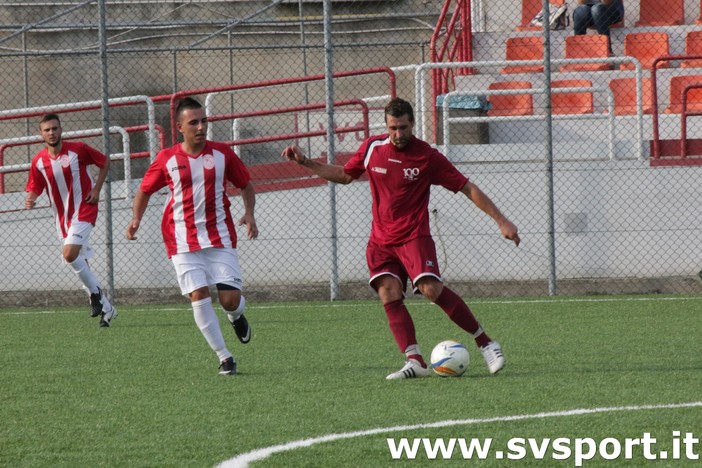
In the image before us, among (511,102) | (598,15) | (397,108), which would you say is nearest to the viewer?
(397,108)

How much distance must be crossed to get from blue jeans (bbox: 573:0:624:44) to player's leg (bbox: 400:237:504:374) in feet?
32.6

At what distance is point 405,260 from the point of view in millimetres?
7672

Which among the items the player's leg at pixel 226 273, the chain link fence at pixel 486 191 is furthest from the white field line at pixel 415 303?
the player's leg at pixel 226 273

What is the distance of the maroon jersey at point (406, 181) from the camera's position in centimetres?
768

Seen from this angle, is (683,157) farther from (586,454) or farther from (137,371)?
(586,454)

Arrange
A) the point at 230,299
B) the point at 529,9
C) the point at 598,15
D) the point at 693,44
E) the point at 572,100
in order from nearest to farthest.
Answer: the point at 230,299 → the point at 572,100 → the point at 693,44 → the point at 598,15 → the point at 529,9

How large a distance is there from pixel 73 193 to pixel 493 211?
552 centimetres

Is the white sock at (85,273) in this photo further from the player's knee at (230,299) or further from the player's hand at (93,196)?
the player's knee at (230,299)

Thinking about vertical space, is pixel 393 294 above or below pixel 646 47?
below

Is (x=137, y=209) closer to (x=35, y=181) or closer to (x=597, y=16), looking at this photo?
(x=35, y=181)

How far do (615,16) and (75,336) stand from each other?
30.6 ft

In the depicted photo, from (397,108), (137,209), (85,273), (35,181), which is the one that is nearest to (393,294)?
(397,108)

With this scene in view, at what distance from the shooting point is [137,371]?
27.1ft

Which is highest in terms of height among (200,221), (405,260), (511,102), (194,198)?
(511,102)
